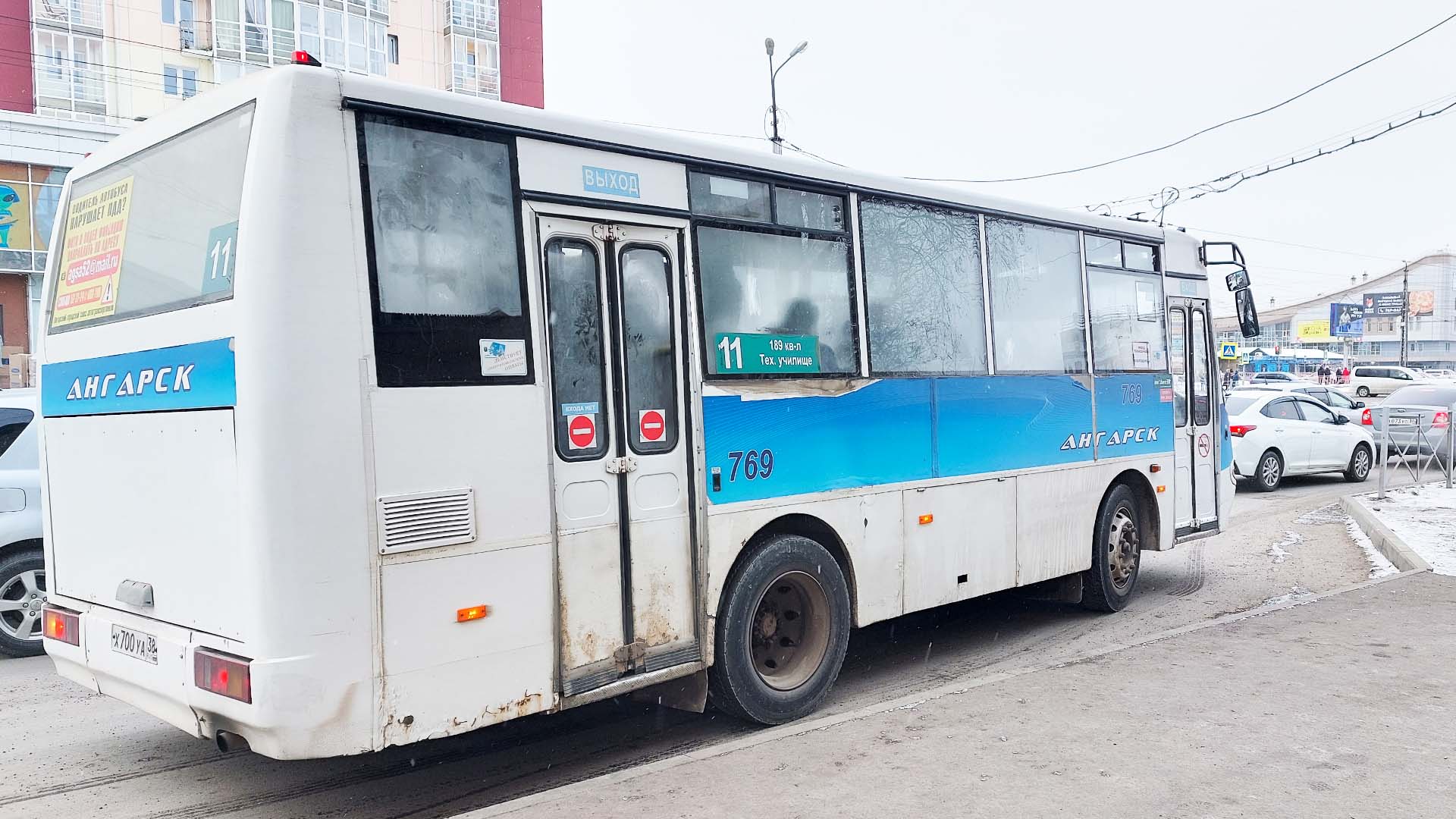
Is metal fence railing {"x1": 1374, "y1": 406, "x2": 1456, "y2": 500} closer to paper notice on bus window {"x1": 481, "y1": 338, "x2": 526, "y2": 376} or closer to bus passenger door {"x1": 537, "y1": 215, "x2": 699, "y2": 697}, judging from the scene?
bus passenger door {"x1": 537, "y1": 215, "x2": 699, "y2": 697}

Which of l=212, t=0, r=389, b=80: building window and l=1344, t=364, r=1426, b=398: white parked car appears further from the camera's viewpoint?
l=1344, t=364, r=1426, b=398: white parked car

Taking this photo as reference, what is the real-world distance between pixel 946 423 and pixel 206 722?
15.7 feet

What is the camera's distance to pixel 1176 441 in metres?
10.1

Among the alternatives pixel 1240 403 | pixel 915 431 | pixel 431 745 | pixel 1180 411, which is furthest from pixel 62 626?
pixel 1240 403

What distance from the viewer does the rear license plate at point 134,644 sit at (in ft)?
15.6

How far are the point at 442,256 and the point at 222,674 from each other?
6.22 ft

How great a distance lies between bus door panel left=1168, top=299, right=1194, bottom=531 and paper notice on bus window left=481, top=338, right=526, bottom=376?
7.08 m

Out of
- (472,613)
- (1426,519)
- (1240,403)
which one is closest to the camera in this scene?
(472,613)

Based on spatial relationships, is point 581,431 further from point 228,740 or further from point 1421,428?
point 1421,428

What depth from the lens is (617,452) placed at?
5.38 meters

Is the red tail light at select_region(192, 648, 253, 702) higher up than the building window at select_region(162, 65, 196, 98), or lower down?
lower down

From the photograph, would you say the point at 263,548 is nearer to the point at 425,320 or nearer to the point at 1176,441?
the point at 425,320

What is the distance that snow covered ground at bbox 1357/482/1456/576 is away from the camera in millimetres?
10969

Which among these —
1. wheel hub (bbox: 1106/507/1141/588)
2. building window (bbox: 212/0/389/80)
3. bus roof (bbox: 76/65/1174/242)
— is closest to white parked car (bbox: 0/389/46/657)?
bus roof (bbox: 76/65/1174/242)
